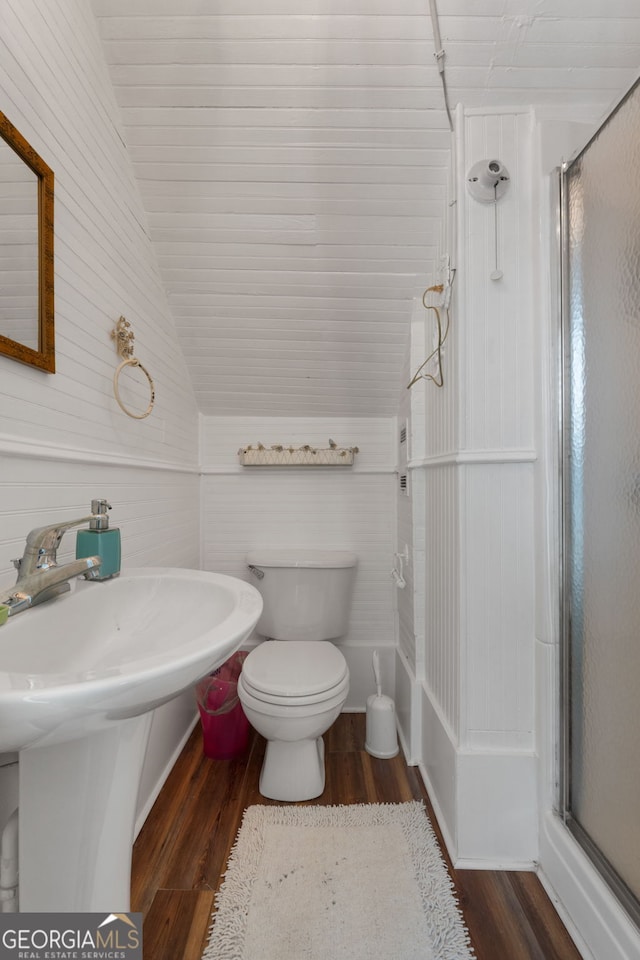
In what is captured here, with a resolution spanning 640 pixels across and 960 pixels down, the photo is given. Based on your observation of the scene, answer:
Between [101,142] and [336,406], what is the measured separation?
1.27 m

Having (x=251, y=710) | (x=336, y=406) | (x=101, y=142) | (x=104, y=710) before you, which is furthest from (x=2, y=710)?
(x=336, y=406)

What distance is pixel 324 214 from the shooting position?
1572 millimetres

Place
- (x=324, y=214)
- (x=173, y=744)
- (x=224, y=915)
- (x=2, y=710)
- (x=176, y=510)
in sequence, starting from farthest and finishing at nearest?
(x=176, y=510), (x=173, y=744), (x=324, y=214), (x=224, y=915), (x=2, y=710)

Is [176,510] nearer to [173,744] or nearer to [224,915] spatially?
[173,744]

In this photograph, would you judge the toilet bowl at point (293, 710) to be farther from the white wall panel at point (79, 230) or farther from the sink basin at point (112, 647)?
the white wall panel at point (79, 230)

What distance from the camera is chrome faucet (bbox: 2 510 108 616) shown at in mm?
757

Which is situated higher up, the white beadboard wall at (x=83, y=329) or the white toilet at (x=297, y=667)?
the white beadboard wall at (x=83, y=329)

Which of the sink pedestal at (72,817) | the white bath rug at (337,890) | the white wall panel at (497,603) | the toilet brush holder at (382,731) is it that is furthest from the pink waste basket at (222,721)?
the sink pedestal at (72,817)

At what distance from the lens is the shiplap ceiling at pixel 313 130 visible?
1227 mm

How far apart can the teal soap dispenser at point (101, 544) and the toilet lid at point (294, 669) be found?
0.69m

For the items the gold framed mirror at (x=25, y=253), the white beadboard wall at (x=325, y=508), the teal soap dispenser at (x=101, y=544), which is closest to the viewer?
the gold framed mirror at (x=25, y=253)

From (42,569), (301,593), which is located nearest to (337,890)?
(301,593)

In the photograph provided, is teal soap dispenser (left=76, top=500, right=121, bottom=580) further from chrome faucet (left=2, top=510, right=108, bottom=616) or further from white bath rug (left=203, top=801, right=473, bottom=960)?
white bath rug (left=203, top=801, right=473, bottom=960)

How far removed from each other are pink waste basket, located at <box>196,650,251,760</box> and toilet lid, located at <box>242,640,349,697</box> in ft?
0.66
